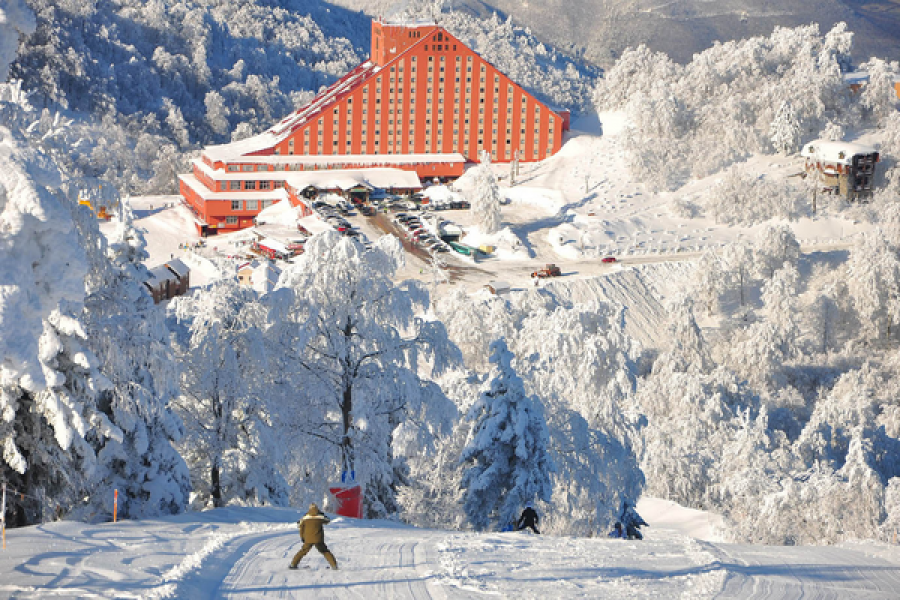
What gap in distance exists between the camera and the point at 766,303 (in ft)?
221

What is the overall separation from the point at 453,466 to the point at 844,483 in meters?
12.4

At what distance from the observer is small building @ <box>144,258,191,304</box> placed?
200 feet

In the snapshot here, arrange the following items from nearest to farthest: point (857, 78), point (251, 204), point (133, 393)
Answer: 1. point (133, 393)
2. point (251, 204)
3. point (857, 78)

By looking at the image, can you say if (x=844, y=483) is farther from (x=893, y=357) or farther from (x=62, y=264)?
(x=893, y=357)

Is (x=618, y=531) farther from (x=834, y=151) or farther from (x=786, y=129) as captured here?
(x=786, y=129)

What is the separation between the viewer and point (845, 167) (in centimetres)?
8125

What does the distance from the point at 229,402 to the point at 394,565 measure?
9483mm

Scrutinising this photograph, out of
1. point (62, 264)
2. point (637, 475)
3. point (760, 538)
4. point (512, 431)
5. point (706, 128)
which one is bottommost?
point (760, 538)

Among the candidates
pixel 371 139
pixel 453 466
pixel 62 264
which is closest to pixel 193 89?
pixel 371 139

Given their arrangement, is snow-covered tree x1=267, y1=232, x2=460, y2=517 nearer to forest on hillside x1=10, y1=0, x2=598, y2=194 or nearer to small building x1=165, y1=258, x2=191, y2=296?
small building x1=165, y1=258, x2=191, y2=296

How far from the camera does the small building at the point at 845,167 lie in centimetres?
8150

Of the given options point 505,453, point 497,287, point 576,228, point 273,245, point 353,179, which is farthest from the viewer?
point 353,179

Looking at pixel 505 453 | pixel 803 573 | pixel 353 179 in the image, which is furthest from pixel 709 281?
pixel 803 573

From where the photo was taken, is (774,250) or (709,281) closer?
(709,281)
